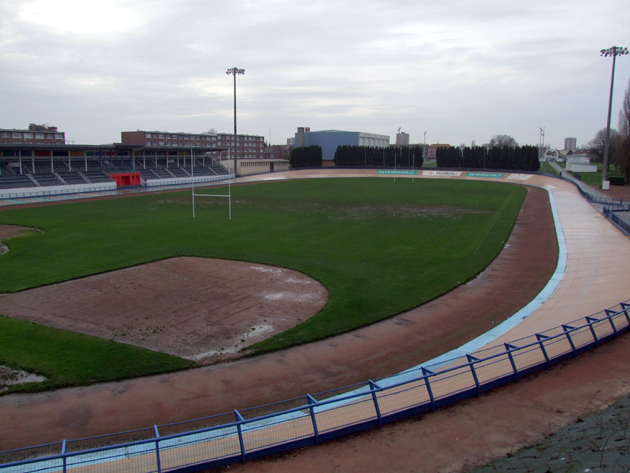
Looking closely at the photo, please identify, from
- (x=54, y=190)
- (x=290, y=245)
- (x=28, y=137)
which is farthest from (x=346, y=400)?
(x=28, y=137)

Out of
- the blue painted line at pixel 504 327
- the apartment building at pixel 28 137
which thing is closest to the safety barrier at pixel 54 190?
the apartment building at pixel 28 137

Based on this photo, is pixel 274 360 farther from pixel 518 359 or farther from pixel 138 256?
pixel 138 256

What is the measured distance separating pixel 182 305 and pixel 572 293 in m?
15.2

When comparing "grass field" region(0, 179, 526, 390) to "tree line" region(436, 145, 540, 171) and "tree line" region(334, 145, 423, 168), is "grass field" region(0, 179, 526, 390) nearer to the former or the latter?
"tree line" region(436, 145, 540, 171)

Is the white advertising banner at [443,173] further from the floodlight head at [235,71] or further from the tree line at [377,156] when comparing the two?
the floodlight head at [235,71]

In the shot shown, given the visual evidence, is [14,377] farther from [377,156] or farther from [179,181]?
[377,156]

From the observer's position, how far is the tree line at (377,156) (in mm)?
104188

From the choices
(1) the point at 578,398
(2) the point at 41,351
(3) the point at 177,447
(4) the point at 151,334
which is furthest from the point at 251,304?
(1) the point at 578,398

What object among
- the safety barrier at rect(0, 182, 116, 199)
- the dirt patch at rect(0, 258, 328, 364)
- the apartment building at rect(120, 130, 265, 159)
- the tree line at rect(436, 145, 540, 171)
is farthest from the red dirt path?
the tree line at rect(436, 145, 540, 171)

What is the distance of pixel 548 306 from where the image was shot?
16.7m

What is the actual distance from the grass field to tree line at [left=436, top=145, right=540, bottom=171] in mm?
48149

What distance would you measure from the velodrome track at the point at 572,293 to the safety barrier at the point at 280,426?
1.22 m

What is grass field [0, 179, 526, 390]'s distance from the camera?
49.3ft

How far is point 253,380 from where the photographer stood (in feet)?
37.6
